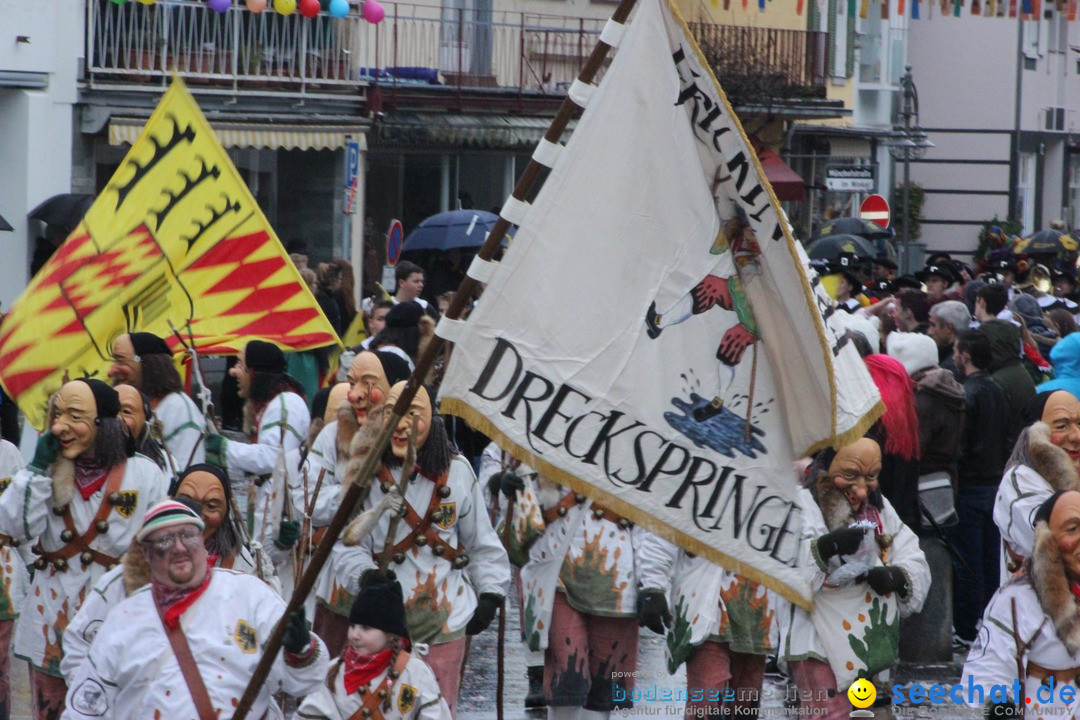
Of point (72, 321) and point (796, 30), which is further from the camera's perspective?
point (796, 30)

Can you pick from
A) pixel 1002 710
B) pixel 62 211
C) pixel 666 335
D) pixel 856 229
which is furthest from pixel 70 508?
pixel 856 229

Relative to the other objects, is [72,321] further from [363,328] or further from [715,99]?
[363,328]

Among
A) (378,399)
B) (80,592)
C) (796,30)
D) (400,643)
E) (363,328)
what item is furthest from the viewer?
(796,30)

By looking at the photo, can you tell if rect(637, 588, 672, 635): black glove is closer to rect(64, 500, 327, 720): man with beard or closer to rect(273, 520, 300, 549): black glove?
rect(273, 520, 300, 549): black glove

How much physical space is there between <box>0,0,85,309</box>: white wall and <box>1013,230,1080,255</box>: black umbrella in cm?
1096

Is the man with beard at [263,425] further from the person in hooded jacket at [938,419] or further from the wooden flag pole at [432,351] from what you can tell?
the person in hooded jacket at [938,419]

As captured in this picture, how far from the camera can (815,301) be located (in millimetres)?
5172

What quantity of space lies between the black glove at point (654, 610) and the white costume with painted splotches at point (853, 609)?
0.49 meters

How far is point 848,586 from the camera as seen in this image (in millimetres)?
7055

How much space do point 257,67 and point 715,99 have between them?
19128 millimetres

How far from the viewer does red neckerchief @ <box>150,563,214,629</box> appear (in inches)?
214

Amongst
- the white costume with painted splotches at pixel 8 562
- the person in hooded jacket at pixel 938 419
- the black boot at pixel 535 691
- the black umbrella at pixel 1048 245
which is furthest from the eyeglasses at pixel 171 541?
the black umbrella at pixel 1048 245

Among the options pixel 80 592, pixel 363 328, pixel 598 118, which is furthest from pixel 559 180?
pixel 363 328

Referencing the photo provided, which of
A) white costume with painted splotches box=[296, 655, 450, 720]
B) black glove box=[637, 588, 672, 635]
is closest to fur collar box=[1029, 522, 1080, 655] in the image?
black glove box=[637, 588, 672, 635]
